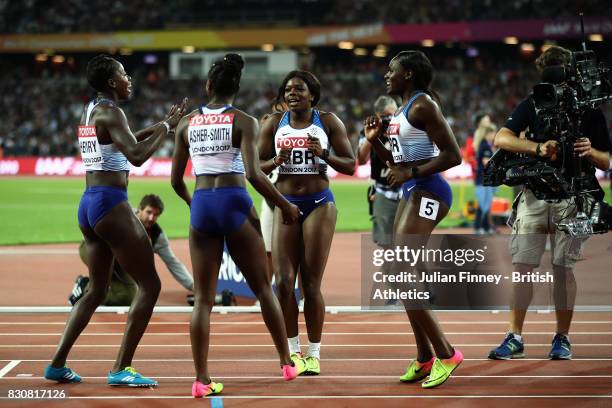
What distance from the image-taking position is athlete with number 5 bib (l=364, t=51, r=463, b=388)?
6.59 metres

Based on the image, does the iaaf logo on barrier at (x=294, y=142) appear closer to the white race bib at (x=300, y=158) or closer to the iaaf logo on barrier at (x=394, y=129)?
the white race bib at (x=300, y=158)

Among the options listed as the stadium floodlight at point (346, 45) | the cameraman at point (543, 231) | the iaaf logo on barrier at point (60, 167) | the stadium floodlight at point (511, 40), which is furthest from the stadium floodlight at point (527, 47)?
the cameraman at point (543, 231)

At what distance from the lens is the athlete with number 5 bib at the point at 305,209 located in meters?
7.13

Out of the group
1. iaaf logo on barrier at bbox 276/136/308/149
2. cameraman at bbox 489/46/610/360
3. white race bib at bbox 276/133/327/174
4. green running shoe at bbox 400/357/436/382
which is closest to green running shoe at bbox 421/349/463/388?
green running shoe at bbox 400/357/436/382

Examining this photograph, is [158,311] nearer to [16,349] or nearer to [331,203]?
[16,349]

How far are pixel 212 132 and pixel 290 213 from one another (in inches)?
32.2

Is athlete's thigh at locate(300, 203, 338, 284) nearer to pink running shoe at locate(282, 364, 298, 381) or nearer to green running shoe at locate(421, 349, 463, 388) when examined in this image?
pink running shoe at locate(282, 364, 298, 381)

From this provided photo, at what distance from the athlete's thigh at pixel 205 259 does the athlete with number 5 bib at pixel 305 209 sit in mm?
868

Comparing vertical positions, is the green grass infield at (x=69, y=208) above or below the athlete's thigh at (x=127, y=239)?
above

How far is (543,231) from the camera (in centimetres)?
760

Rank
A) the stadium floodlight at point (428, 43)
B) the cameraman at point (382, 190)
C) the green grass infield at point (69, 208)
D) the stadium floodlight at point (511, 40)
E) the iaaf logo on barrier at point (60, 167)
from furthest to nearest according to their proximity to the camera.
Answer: the stadium floodlight at point (428, 43) < the stadium floodlight at point (511, 40) < the iaaf logo on barrier at point (60, 167) < the green grass infield at point (69, 208) < the cameraman at point (382, 190)

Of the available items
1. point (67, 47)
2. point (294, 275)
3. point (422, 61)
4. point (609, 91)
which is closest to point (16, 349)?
point (294, 275)

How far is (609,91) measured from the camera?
22.4 ft

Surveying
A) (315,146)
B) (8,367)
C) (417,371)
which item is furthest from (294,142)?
(8,367)
